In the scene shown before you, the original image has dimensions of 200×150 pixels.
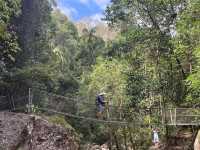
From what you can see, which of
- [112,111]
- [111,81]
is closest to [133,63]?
[111,81]

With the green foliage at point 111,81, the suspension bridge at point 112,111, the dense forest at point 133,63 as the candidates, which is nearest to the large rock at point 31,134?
the suspension bridge at point 112,111

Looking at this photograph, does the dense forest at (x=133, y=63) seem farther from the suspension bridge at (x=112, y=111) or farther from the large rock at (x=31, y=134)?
the large rock at (x=31, y=134)

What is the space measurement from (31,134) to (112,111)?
612cm

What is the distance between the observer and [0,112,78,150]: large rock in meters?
10.9

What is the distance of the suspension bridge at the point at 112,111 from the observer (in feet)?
42.0

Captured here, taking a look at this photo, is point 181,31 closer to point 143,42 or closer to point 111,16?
point 143,42

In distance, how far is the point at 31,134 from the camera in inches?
444

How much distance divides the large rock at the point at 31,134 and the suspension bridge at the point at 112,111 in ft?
1.82

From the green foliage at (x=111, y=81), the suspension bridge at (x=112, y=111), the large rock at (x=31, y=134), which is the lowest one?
the large rock at (x=31, y=134)

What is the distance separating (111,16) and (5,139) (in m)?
11.9

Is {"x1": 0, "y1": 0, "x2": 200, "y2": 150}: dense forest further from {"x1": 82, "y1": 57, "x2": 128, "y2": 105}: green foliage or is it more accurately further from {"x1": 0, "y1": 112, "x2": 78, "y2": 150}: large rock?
{"x1": 0, "y1": 112, "x2": 78, "y2": 150}: large rock

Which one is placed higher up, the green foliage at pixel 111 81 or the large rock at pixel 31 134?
the green foliage at pixel 111 81

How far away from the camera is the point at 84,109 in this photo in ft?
60.2

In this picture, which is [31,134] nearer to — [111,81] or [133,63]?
[111,81]
